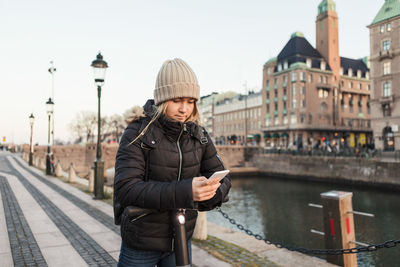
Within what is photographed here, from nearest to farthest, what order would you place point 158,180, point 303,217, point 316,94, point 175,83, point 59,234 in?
point 158,180 → point 175,83 → point 59,234 → point 303,217 → point 316,94

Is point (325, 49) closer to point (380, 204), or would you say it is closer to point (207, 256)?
point (380, 204)

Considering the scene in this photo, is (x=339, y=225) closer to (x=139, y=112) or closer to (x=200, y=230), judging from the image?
(x=200, y=230)

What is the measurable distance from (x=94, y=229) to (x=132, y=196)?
5582 millimetres

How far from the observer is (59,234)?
20.6ft

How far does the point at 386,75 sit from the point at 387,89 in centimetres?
169

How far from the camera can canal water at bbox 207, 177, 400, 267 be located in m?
12.0

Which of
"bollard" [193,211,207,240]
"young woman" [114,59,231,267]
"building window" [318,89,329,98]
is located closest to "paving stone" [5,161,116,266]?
"bollard" [193,211,207,240]

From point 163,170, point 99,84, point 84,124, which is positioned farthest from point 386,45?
point 84,124

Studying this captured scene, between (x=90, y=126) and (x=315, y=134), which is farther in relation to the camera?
(x=90, y=126)

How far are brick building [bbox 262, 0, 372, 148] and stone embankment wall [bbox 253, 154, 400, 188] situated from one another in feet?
41.6

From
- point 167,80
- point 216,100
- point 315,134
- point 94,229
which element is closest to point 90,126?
point 216,100

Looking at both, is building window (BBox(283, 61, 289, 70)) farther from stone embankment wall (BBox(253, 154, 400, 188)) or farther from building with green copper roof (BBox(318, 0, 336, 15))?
stone embankment wall (BBox(253, 154, 400, 188))

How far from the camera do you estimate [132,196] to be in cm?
176

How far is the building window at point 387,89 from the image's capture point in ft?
120
